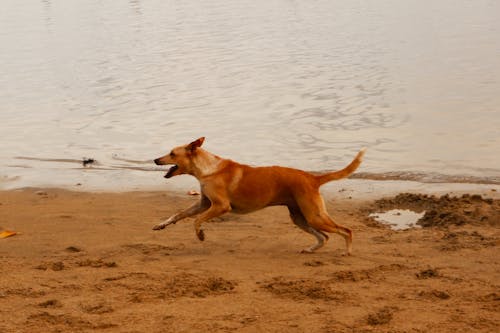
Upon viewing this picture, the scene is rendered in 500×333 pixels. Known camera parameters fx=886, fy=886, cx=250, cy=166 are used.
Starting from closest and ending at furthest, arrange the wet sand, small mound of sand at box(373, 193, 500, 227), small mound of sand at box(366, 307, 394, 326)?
small mound of sand at box(366, 307, 394, 326) < the wet sand < small mound of sand at box(373, 193, 500, 227)

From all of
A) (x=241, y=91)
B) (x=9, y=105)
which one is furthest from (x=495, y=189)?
(x=9, y=105)

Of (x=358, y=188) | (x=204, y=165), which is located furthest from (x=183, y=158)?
(x=358, y=188)

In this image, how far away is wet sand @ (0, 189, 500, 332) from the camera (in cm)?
633

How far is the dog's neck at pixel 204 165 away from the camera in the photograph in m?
8.59

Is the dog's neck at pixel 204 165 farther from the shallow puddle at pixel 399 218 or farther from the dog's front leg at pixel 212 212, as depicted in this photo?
the shallow puddle at pixel 399 218

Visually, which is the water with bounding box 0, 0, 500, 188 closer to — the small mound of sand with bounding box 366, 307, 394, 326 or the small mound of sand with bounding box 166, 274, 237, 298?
the small mound of sand with bounding box 166, 274, 237, 298

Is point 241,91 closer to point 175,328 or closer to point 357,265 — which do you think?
point 357,265

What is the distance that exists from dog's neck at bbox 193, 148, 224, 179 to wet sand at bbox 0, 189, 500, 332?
707 mm

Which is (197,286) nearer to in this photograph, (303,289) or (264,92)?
(303,289)

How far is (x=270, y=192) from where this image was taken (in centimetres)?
844

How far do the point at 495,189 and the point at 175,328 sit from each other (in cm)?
584

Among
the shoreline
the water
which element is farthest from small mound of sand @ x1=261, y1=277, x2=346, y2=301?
the water

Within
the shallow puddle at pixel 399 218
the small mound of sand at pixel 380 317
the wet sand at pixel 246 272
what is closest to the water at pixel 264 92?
the shallow puddle at pixel 399 218

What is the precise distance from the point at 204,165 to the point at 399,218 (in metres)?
2.46
